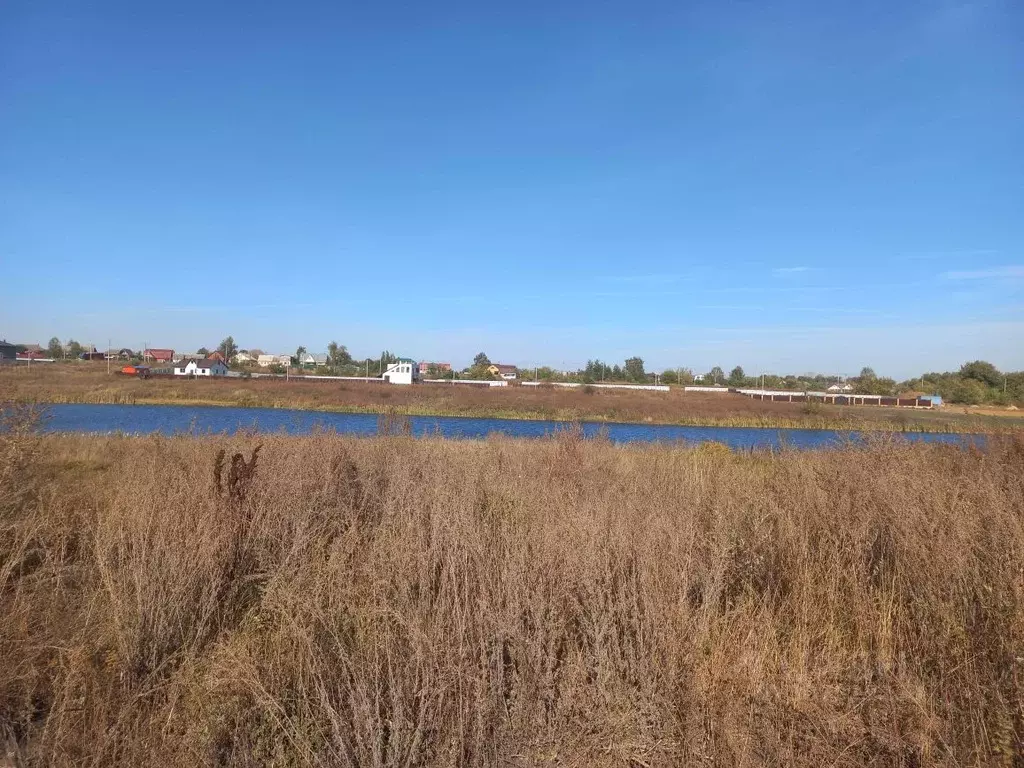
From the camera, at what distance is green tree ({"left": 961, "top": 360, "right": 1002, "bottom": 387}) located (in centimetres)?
6888

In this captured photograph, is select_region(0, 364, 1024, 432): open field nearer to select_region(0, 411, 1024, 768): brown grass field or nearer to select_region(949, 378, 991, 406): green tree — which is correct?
select_region(949, 378, 991, 406): green tree

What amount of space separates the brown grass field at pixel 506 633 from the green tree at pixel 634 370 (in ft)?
383

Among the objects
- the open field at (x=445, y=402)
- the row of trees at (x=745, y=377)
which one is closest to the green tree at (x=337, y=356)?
the row of trees at (x=745, y=377)

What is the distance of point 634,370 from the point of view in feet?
415

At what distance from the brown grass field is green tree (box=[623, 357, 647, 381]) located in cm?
11681

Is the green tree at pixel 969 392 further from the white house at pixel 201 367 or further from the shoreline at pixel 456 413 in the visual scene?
the white house at pixel 201 367

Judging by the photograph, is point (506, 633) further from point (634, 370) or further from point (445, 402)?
point (634, 370)

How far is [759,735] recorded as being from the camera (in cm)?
275

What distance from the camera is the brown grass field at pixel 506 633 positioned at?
2.63 m

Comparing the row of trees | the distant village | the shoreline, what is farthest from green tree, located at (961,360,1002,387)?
the distant village

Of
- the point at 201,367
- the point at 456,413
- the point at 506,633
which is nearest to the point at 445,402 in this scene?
the point at 456,413

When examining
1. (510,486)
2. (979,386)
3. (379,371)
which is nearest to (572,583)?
(510,486)

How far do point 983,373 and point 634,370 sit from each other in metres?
63.6

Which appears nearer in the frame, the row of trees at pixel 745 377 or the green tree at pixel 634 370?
the row of trees at pixel 745 377
